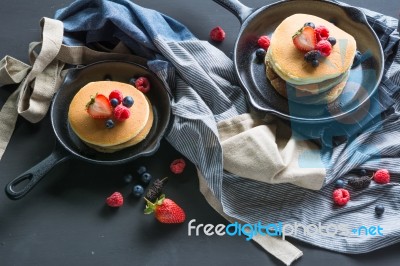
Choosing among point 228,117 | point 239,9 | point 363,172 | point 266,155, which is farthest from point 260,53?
point 363,172

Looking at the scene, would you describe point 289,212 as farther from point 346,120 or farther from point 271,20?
point 271,20

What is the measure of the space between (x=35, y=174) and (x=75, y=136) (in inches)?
7.1

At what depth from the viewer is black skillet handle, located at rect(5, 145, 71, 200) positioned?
4.86 feet

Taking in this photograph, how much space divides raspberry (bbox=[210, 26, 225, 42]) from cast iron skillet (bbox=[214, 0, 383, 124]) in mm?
78

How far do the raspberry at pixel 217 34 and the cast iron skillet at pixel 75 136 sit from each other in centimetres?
25

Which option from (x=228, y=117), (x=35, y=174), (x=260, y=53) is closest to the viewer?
(x=35, y=174)

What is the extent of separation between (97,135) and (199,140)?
0.91ft

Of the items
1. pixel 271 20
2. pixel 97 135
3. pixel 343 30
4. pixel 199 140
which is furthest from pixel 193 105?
pixel 343 30

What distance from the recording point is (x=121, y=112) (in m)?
1.51

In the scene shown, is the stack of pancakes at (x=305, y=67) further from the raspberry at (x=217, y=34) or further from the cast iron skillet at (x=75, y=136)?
the cast iron skillet at (x=75, y=136)

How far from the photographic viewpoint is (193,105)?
1.59 m

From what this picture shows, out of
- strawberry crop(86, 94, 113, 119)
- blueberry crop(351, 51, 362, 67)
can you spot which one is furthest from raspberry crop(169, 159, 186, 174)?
blueberry crop(351, 51, 362, 67)

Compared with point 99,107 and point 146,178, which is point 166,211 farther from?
point 99,107

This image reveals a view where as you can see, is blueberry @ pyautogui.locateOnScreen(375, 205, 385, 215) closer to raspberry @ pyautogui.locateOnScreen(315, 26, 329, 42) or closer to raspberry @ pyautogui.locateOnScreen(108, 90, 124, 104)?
raspberry @ pyautogui.locateOnScreen(315, 26, 329, 42)
